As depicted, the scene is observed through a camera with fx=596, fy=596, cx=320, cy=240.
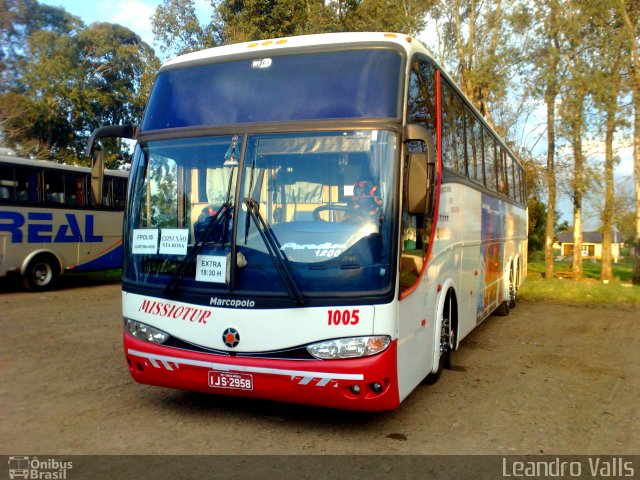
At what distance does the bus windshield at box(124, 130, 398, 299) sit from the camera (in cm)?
447

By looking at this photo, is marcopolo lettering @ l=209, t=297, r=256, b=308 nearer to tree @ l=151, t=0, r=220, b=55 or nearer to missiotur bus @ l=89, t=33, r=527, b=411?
missiotur bus @ l=89, t=33, r=527, b=411

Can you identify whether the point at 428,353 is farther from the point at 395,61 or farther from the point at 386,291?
the point at 395,61

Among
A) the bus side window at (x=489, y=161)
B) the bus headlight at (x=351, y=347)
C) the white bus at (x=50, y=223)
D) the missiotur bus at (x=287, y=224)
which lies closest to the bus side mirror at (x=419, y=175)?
the missiotur bus at (x=287, y=224)

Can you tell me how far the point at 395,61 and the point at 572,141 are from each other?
16.6 m

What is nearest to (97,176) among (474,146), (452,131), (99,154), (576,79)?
(99,154)

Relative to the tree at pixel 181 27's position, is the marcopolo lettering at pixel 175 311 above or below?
below

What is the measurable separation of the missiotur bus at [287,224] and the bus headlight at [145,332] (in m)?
0.01

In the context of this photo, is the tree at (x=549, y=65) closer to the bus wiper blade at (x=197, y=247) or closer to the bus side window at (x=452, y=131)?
the bus side window at (x=452, y=131)

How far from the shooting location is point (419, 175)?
4586mm

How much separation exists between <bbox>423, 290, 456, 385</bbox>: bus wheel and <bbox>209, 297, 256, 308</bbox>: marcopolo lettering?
2.35m

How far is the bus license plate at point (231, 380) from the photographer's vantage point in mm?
4562

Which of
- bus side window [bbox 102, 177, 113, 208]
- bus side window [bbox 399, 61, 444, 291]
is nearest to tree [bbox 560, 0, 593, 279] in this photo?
bus side window [bbox 102, 177, 113, 208]

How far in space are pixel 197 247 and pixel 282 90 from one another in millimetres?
1487

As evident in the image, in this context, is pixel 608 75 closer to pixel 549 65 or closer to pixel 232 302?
pixel 549 65
